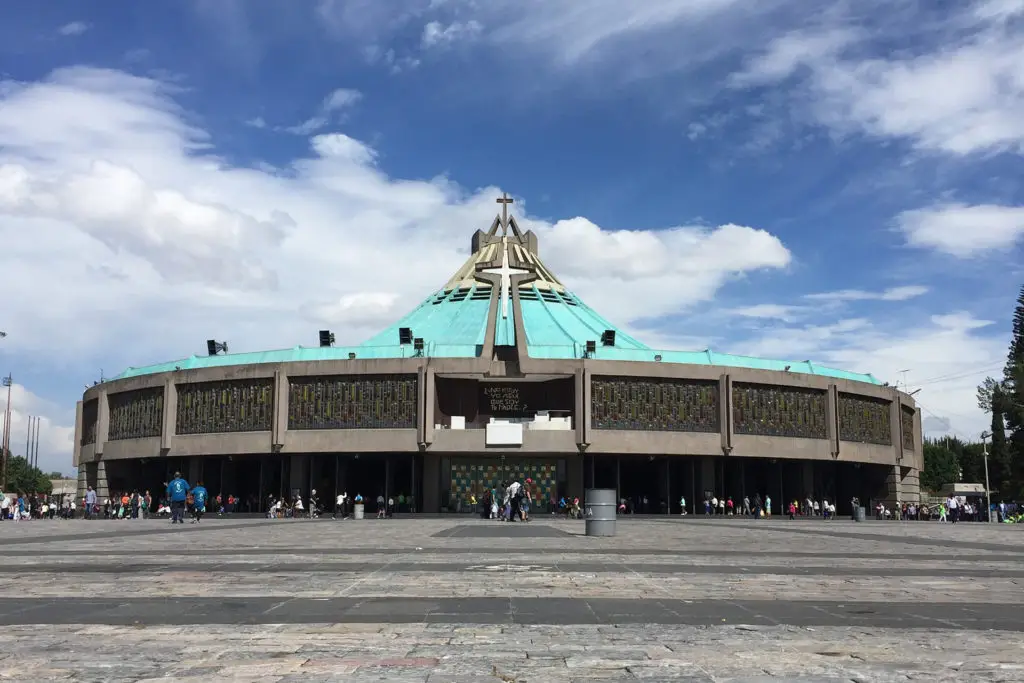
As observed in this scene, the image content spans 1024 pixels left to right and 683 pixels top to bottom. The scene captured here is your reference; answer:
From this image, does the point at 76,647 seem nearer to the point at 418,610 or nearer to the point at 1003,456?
the point at 418,610

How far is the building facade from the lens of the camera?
52.1m

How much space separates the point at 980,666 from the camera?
21.5 ft

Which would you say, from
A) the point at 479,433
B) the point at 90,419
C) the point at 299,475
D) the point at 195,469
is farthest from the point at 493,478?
the point at 90,419

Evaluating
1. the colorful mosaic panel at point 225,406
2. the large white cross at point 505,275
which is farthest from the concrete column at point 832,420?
the colorful mosaic panel at point 225,406

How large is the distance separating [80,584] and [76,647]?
5.28 metres

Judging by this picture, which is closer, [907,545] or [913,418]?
[907,545]

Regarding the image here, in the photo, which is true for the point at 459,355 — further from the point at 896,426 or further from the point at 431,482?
the point at 896,426

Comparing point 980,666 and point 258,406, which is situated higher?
point 258,406

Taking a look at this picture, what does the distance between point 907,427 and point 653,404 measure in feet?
74.7

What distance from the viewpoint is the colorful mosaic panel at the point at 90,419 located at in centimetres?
→ 6158

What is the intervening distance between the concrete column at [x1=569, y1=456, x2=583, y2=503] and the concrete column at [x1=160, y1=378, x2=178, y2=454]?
2366cm

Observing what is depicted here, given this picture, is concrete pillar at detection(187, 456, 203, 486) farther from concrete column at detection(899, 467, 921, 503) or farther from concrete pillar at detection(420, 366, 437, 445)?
concrete column at detection(899, 467, 921, 503)

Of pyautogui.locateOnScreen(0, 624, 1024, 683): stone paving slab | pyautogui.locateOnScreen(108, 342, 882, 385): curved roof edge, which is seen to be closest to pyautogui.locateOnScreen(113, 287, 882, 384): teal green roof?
pyautogui.locateOnScreen(108, 342, 882, 385): curved roof edge

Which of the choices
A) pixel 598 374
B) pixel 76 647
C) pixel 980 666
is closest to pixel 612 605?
pixel 980 666
